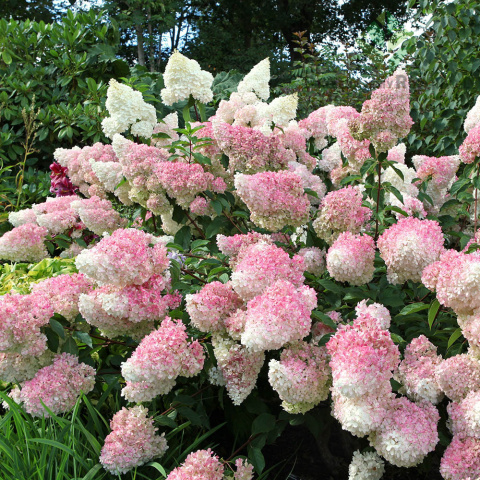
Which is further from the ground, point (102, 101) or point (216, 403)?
point (102, 101)

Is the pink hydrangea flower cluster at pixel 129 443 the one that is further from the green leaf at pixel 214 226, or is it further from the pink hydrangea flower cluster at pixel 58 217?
the pink hydrangea flower cluster at pixel 58 217

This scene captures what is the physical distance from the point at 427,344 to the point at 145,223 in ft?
5.57

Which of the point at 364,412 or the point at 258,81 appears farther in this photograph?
the point at 258,81

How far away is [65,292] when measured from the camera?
6.21ft

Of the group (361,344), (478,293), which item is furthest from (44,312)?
(478,293)

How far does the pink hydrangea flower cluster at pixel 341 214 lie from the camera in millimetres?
1873

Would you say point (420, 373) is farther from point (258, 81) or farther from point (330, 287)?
point (258, 81)

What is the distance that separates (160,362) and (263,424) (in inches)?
19.1

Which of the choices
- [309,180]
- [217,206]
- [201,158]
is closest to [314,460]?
[217,206]

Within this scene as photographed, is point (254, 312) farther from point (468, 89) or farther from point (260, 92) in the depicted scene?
point (468, 89)

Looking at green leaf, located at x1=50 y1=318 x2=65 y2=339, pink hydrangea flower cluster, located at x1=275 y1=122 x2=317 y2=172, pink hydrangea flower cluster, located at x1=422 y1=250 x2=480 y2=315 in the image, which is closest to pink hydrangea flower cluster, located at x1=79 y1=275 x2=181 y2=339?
green leaf, located at x1=50 y1=318 x2=65 y2=339

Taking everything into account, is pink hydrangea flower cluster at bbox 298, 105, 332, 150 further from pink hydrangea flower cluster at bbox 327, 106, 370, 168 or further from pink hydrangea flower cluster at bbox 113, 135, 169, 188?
pink hydrangea flower cluster at bbox 113, 135, 169, 188

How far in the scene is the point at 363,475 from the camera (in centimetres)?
159

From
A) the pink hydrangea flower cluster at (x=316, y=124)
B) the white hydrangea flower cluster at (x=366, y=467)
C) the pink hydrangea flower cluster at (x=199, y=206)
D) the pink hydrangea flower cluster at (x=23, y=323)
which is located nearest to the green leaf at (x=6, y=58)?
the pink hydrangea flower cluster at (x=316, y=124)
